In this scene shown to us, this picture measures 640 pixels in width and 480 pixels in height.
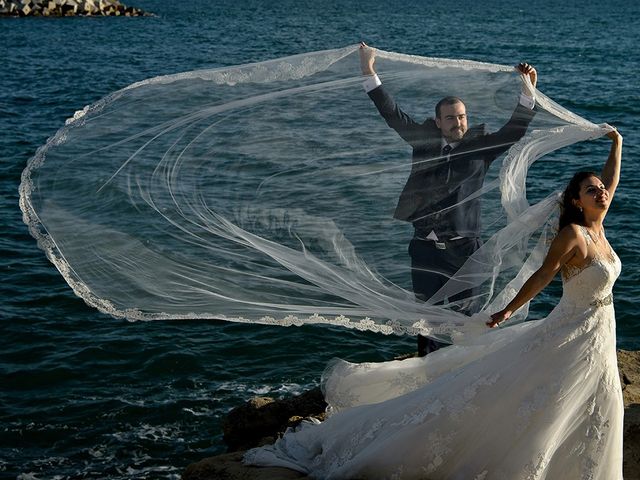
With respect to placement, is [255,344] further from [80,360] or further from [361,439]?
[361,439]

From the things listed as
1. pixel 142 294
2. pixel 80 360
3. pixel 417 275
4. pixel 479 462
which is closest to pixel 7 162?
pixel 80 360

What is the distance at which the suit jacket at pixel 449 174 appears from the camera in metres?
7.44

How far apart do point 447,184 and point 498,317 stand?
1.31 m

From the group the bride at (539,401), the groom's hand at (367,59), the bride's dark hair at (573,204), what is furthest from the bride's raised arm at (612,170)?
the groom's hand at (367,59)

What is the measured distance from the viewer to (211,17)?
2987 inches

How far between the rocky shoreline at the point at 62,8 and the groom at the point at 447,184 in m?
62.3

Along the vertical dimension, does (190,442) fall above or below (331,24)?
below

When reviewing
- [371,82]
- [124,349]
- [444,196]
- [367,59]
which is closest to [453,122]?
[444,196]

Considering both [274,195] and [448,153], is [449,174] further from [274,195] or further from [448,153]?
[274,195]

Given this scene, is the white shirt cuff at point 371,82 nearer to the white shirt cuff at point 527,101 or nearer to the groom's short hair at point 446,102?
the groom's short hair at point 446,102

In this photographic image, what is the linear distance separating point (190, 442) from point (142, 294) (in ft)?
9.52

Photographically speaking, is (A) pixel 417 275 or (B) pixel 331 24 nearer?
(A) pixel 417 275

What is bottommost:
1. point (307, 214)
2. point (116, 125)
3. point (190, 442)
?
point (190, 442)

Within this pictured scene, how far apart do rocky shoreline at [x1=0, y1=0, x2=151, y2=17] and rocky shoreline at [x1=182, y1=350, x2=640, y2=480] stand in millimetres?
60908
